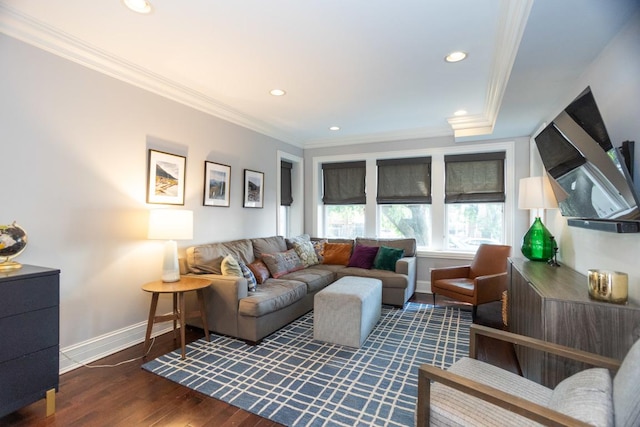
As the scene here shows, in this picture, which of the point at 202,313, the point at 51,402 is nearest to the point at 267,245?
the point at 202,313

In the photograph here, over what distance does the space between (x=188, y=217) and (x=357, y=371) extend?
1.99m

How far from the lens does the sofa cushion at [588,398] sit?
41.0 inches

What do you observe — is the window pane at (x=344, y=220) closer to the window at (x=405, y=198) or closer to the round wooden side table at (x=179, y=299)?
the window at (x=405, y=198)

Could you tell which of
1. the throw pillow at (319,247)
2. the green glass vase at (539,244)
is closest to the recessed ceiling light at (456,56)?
the green glass vase at (539,244)

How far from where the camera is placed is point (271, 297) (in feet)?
9.86

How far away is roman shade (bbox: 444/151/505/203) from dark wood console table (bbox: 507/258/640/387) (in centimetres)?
262

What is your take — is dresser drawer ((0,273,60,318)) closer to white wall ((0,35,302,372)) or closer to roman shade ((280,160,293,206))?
white wall ((0,35,302,372))

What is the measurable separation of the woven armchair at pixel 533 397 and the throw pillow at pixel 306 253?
3047 millimetres

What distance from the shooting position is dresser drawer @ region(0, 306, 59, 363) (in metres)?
1.70

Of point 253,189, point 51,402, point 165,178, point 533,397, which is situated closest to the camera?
point 533,397

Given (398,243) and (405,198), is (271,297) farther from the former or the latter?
(405,198)

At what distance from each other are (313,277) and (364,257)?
3.13 feet

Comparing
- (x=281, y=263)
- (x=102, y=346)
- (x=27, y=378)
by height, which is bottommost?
(x=102, y=346)

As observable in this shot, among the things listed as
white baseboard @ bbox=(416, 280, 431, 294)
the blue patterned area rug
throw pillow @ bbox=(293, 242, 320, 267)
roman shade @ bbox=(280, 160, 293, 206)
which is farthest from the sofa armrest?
roman shade @ bbox=(280, 160, 293, 206)
